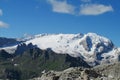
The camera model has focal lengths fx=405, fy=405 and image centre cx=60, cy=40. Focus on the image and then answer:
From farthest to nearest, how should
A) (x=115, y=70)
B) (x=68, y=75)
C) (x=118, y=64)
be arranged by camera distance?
(x=118, y=64) < (x=115, y=70) < (x=68, y=75)

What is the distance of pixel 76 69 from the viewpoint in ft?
287

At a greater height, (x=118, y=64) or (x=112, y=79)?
(x=118, y=64)

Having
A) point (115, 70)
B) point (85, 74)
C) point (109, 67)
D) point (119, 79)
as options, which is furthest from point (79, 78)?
point (109, 67)

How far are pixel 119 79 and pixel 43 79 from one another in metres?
16.6

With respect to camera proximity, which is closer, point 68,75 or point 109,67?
point 68,75

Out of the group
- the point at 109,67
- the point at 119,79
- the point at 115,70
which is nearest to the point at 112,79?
the point at 119,79

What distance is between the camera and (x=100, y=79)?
75.0 metres

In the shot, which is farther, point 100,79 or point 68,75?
point 68,75

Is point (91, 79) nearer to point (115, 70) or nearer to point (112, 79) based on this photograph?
point (112, 79)

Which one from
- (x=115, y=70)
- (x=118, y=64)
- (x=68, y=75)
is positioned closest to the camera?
(x=68, y=75)

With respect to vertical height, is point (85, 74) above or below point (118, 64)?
below

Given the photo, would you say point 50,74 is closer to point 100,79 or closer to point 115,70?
point 100,79

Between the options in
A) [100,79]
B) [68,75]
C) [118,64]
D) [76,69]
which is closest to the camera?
[100,79]

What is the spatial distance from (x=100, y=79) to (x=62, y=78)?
8077 mm
